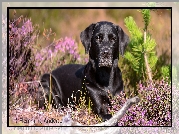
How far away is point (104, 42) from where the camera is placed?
6.95m

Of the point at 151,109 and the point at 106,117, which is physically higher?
the point at 151,109

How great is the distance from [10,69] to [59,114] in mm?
1126

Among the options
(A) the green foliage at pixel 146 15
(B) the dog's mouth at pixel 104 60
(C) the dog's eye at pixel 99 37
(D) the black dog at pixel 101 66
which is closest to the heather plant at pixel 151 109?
(D) the black dog at pixel 101 66

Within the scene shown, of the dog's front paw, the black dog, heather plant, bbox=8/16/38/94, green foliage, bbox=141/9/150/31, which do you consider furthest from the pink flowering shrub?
the dog's front paw

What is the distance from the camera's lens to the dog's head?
22.7 ft

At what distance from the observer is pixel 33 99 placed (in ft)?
27.1

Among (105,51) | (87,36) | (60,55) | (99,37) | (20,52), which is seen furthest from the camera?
(60,55)

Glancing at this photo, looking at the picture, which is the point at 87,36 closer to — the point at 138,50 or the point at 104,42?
the point at 104,42

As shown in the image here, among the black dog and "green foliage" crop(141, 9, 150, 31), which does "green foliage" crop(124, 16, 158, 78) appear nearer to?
"green foliage" crop(141, 9, 150, 31)

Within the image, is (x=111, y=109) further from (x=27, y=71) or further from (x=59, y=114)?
(x=27, y=71)

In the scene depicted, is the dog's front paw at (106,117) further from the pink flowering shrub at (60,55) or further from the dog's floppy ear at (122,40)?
the pink flowering shrub at (60,55)

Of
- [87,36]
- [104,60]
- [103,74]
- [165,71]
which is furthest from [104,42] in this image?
[165,71]

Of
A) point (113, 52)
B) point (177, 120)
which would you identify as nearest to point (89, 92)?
point (113, 52)

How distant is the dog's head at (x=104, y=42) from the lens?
272 inches
